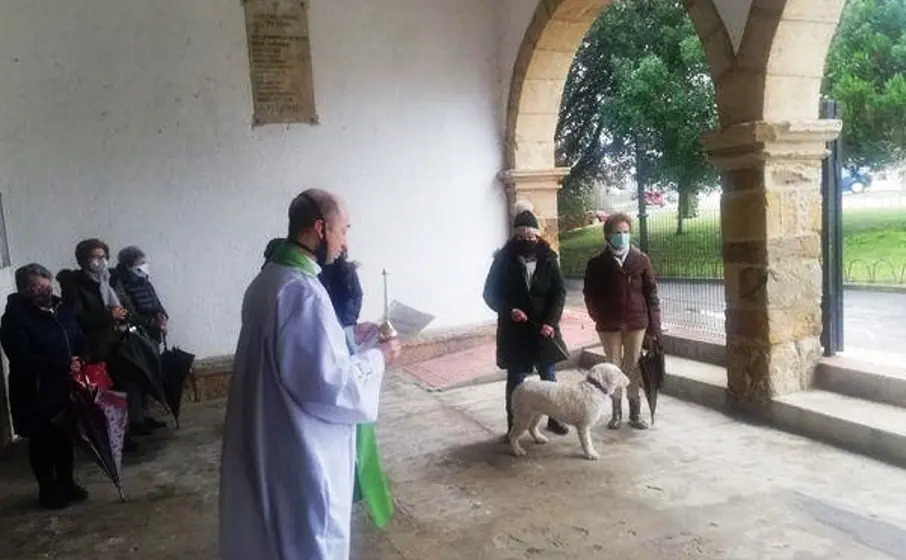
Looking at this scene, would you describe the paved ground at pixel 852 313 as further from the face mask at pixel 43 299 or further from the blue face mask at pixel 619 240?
the face mask at pixel 43 299

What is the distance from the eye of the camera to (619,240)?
456cm

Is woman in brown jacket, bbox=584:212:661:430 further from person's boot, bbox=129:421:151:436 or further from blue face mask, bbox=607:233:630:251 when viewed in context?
person's boot, bbox=129:421:151:436

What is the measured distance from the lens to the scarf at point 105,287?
4863 millimetres

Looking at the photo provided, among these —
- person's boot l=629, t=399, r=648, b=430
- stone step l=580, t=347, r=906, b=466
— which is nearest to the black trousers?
person's boot l=629, t=399, r=648, b=430

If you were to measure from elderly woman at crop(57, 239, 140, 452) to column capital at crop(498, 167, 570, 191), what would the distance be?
3733mm

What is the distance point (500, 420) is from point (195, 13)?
407 centimetres

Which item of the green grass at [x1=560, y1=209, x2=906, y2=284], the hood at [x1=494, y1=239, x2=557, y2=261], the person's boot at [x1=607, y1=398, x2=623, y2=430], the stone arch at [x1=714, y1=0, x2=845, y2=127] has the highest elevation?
the stone arch at [x1=714, y1=0, x2=845, y2=127]

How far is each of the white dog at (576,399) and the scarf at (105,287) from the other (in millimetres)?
2704

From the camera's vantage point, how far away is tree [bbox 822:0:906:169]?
332 inches

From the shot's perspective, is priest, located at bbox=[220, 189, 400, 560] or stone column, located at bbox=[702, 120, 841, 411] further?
stone column, located at bbox=[702, 120, 841, 411]

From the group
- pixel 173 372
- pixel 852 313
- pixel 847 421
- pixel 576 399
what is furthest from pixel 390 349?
pixel 852 313

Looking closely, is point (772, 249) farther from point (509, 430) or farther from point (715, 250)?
point (715, 250)

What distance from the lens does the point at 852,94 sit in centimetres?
848

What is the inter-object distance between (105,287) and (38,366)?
122cm
